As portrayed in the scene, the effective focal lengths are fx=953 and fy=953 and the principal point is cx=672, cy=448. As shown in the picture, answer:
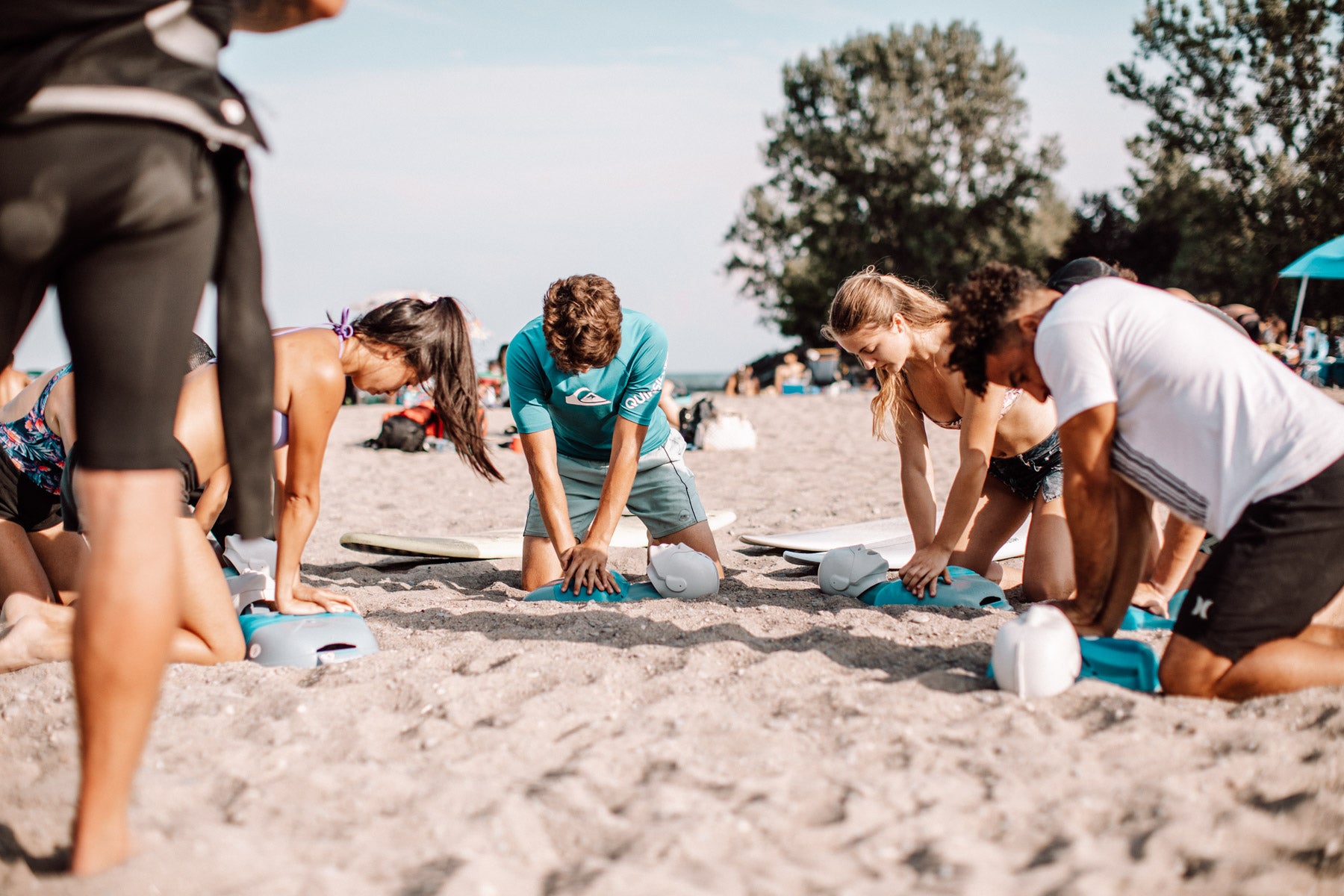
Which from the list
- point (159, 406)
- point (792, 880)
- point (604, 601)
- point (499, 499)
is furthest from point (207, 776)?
point (499, 499)

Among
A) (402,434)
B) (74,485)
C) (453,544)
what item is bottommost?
(402,434)

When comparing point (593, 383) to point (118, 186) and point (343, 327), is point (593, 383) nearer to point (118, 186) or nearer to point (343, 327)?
point (343, 327)

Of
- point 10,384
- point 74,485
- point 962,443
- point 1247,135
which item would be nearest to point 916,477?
point 962,443

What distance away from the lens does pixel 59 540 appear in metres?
3.36

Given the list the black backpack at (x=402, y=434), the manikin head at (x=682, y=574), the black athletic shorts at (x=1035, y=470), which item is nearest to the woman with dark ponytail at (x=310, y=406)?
the manikin head at (x=682, y=574)

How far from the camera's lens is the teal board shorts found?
14.3 ft

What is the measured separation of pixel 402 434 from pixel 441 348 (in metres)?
7.71

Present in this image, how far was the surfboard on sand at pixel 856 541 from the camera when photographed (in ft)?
14.6

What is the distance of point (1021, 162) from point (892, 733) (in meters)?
31.6

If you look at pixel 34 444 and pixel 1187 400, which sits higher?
pixel 1187 400

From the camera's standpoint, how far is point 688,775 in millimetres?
1952

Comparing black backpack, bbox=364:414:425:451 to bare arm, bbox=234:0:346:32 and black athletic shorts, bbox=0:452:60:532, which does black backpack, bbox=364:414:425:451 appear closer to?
black athletic shorts, bbox=0:452:60:532

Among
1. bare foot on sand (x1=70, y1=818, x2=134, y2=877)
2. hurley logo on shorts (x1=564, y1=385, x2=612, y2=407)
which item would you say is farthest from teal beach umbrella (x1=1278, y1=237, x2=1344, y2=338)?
bare foot on sand (x1=70, y1=818, x2=134, y2=877)

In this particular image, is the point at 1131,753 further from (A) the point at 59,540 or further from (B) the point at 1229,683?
(A) the point at 59,540
